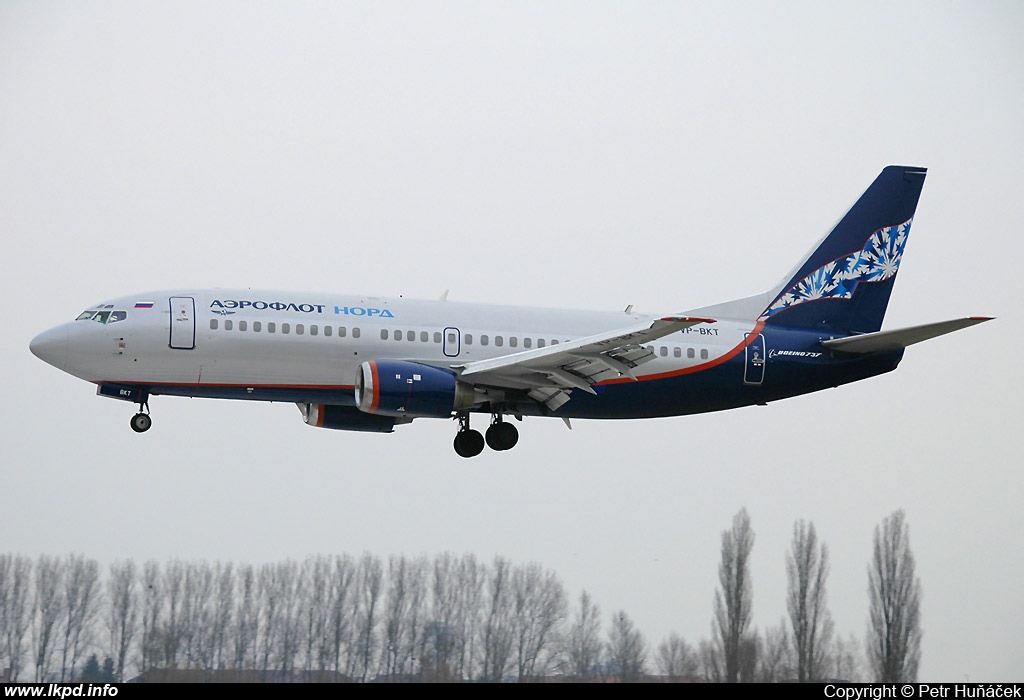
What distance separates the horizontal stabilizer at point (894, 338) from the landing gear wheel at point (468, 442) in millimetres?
11557

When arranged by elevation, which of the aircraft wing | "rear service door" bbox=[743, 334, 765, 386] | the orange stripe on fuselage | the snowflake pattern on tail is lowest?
the orange stripe on fuselage

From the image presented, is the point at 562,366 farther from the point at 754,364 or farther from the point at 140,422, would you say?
the point at 140,422

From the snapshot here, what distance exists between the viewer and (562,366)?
41.9m

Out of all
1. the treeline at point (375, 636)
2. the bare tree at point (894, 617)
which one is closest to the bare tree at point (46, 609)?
the treeline at point (375, 636)

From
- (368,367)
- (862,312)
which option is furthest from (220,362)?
(862,312)

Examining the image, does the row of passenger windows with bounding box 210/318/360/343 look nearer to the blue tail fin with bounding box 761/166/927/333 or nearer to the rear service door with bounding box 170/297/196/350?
the rear service door with bounding box 170/297/196/350

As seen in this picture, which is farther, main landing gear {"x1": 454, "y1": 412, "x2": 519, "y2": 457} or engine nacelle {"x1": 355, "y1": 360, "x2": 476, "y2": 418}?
main landing gear {"x1": 454, "y1": 412, "x2": 519, "y2": 457}

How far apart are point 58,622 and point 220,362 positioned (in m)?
8.23

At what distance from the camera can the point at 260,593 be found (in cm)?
3809

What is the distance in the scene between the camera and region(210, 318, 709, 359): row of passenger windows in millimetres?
41312

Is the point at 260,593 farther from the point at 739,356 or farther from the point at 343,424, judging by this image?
the point at 739,356

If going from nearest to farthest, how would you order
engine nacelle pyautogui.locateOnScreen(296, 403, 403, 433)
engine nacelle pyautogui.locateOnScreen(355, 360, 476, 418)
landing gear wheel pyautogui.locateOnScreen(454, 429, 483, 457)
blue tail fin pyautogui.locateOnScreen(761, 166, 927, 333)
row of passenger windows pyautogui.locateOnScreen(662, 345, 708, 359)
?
engine nacelle pyautogui.locateOnScreen(355, 360, 476, 418), landing gear wheel pyautogui.locateOnScreen(454, 429, 483, 457), row of passenger windows pyautogui.locateOnScreen(662, 345, 708, 359), engine nacelle pyautogui.locateOnScreen(296, 403, 403, 433), blue tail fin pyautogui.locateOnScreen(761, 166, 927, 333)

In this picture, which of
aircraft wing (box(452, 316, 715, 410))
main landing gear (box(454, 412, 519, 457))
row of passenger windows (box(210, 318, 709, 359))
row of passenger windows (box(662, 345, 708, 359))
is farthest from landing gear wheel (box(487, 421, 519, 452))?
row of passenger windows (box(662, 345, 708, 359))

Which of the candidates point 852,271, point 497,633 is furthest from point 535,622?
point 852,271
